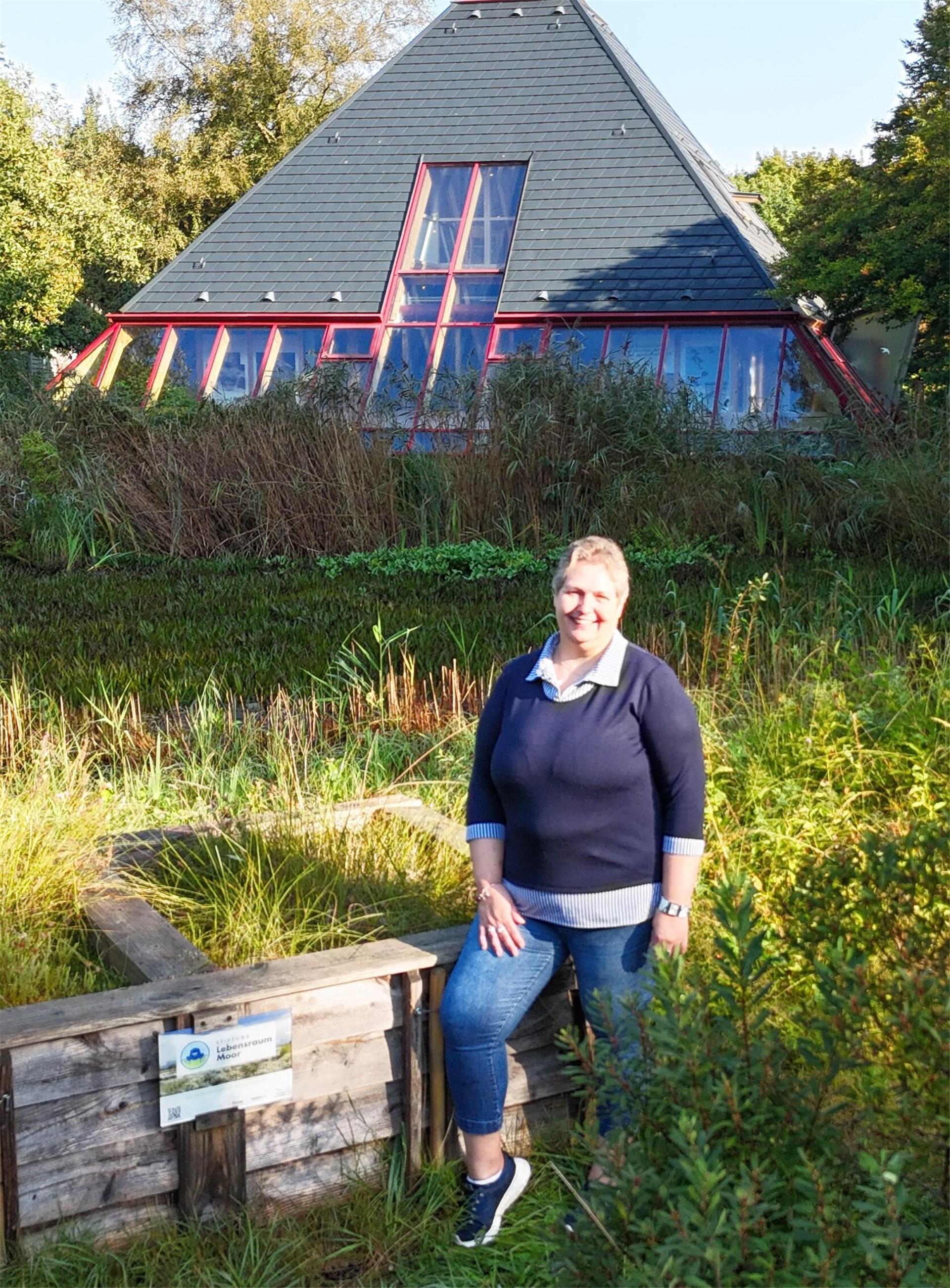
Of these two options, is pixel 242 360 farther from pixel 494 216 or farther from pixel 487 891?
pixel 487 891

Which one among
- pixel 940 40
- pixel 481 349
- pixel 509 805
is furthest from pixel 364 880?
pixel 940 40

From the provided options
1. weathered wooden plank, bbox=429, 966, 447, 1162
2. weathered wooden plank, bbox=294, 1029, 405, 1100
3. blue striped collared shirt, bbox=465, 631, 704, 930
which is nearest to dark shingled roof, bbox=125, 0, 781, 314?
blue striped collared shirt, bbox=465, 631, 704, 930

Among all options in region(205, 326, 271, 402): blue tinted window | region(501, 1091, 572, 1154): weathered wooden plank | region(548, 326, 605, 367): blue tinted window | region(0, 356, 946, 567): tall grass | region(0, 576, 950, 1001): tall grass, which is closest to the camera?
region(501, 1091, 572, 1154): weathered wooden plank

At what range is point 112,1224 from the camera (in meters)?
2.82

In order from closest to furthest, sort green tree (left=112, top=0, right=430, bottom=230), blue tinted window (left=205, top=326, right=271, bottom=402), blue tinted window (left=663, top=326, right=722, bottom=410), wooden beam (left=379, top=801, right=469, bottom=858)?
wooden beam (left=379, top=801, right=469, bottom=858) < blue tinted window (left=663, top=326, right=722, bottom=410) < blue tinted window (left=205, top=326, right=271, bottom=402) < green tree (left=112, top=0, right=430, bottom=230)

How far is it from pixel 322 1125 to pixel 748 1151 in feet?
4.24

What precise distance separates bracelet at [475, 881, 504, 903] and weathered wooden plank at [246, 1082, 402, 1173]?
47cm

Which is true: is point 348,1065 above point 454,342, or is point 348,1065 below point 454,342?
below

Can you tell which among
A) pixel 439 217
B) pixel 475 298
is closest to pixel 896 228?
pixel 475 298

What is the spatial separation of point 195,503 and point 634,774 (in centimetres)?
990

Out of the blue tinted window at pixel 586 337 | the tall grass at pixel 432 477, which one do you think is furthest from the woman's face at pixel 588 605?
the blue tinted window at pixel 586 337

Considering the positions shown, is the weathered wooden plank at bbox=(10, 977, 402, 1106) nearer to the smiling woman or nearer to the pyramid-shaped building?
the smiling woman

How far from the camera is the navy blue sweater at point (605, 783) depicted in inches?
125

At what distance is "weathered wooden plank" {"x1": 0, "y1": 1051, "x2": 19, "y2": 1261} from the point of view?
266cm
